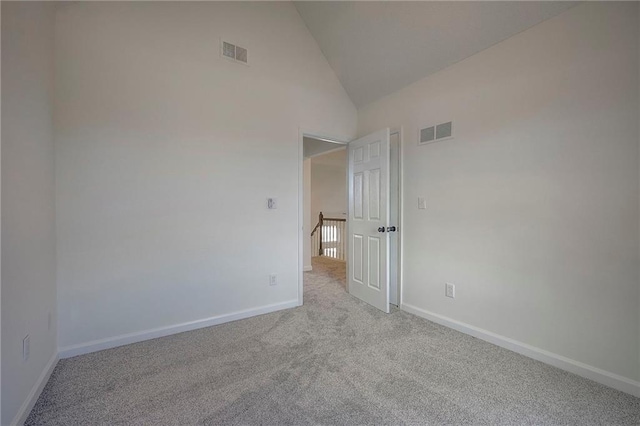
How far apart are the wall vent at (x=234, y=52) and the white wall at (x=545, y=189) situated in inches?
76.0

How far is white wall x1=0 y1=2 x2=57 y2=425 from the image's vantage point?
51.7 inches

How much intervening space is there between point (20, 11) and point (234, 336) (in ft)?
8.43

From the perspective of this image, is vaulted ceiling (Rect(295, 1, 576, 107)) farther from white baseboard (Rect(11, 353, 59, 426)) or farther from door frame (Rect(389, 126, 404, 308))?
white baseboard (Rect(11, 353, 59, 426))

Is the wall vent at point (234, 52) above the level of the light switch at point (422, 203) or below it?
above

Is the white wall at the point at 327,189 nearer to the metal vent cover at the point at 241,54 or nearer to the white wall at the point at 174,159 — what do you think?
the white wall at the point at 174,159

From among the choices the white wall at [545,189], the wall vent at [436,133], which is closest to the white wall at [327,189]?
the wall vent at [436,133]

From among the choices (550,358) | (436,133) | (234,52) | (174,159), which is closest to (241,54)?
(234,52)

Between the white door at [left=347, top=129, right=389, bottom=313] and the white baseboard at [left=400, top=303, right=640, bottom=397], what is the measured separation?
26.5 inches

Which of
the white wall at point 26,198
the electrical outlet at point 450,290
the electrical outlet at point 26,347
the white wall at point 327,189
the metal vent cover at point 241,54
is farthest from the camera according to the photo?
the white wall at point 327,189

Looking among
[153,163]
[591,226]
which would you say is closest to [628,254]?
Answer: [591,226]

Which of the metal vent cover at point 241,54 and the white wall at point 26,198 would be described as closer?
the white wall at point 26,198

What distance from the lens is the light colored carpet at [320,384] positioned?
58.3 inches

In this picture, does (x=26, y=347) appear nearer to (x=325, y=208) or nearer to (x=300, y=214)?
(x=300, y=214)

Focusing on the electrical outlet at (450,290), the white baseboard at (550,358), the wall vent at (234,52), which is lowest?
the white baseboard at (550,358)
